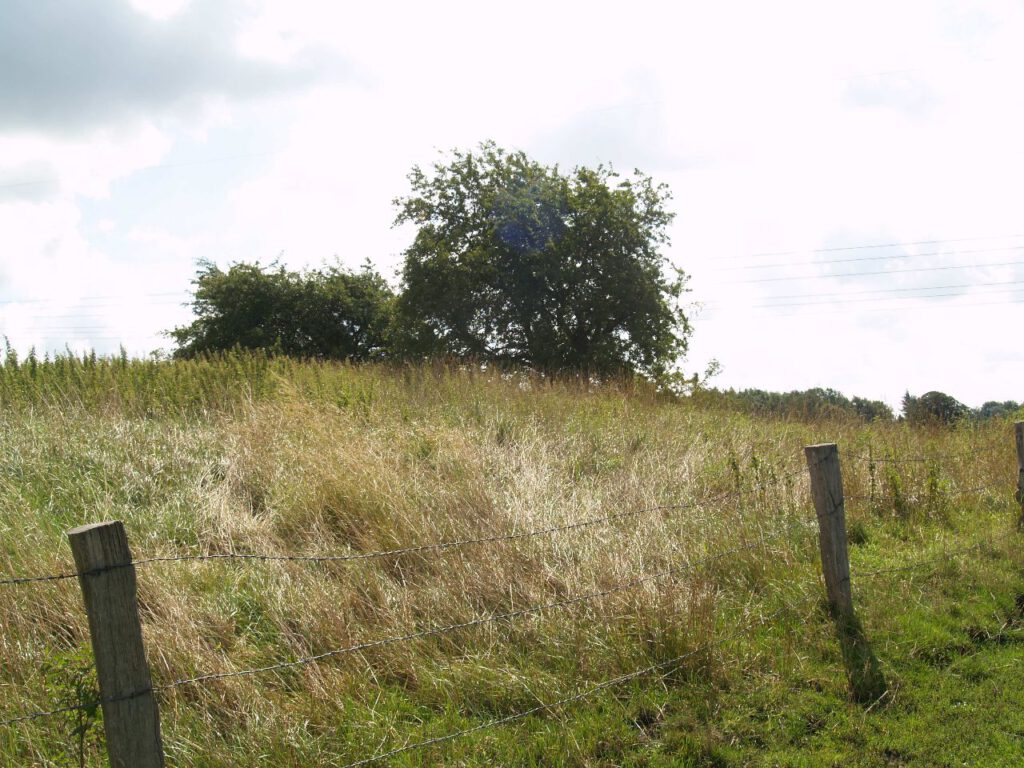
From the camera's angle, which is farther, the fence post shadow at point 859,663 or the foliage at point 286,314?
the foliage at point 286,314

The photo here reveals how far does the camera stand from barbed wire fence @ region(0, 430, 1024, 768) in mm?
2646

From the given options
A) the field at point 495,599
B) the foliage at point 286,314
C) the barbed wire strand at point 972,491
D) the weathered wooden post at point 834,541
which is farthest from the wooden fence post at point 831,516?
the foliage at point 286,314

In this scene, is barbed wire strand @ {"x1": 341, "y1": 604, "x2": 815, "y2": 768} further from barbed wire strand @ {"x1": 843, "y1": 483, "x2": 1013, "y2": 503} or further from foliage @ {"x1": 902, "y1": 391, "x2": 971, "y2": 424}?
foliage @ {"x1": 902, "y1": 391, "x2": 971, "y2": 424}

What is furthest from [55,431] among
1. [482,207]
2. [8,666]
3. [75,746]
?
[482,207]

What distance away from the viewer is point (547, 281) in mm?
25125

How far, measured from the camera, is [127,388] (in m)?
10.8

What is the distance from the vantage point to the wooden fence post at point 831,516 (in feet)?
17.8

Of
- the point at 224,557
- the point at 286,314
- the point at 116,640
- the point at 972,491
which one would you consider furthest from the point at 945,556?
the point at 286,314

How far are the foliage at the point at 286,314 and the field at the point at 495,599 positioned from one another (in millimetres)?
25948

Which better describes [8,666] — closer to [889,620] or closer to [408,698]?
[408,698]

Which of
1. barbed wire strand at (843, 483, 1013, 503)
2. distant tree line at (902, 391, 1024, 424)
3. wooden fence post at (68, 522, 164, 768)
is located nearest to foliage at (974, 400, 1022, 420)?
distant tree line at (902, 391, 1024, 424)

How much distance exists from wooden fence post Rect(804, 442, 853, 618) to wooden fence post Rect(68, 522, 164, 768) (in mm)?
4271

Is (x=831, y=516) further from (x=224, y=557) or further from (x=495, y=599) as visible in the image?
(x=224, y=557)

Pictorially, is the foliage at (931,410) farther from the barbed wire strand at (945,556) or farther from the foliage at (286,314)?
the foliage at (286,314)
